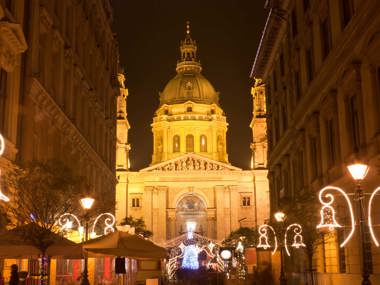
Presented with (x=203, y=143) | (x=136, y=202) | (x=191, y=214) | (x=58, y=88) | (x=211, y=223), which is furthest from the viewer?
(x=203, y=143)

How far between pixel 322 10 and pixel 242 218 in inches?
2926

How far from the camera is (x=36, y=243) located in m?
19.2

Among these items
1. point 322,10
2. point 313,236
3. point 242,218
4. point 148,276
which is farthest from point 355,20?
point 242,218

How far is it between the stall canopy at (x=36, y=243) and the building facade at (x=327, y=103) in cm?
1016

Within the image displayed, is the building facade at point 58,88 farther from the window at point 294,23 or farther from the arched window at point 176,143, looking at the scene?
the arched window at point 176,143

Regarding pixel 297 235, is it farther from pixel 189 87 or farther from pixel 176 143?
pixel 189 87

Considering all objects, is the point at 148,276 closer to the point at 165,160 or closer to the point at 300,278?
the point at 300,278

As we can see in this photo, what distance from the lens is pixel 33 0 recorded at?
28.4 metres

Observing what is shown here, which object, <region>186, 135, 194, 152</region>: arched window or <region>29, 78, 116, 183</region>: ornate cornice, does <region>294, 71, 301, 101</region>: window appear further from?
<region>186, 135, 194, 152</region>: arched window

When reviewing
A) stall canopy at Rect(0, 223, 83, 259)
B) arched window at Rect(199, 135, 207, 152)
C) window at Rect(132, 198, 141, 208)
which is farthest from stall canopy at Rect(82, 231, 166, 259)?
arched window at Rect(199, 135, 207, 152)

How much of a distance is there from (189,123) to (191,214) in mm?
19978

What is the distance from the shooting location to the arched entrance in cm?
10438

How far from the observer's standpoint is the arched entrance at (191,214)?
10438cm

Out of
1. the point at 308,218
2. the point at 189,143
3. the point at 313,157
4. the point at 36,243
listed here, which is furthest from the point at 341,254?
the point at 189,143
